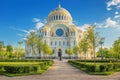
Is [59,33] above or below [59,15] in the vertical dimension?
below

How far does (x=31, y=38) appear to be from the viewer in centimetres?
6353

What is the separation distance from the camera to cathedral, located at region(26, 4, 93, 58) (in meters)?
103

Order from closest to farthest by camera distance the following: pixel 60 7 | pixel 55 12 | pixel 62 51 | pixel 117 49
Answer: pixel 117 49 → pixel 62 51 → pixel 55 12 → pixel 60 7

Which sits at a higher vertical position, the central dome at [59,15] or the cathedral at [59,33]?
the central dome at [59,15]

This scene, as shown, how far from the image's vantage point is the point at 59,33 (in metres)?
107

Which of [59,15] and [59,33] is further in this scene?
[59,15]

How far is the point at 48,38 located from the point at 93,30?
62776 millimetres

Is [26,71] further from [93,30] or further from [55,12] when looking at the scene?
[55,12]

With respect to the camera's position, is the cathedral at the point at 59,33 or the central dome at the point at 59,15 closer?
the cathedral at the point at 59,33

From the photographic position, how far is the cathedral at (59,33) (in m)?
103

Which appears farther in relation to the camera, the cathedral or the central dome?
the central dome

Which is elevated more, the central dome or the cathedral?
the central dome

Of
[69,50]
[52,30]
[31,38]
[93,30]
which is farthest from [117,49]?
[52,30]

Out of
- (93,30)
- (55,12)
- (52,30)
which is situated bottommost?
(93,30)
